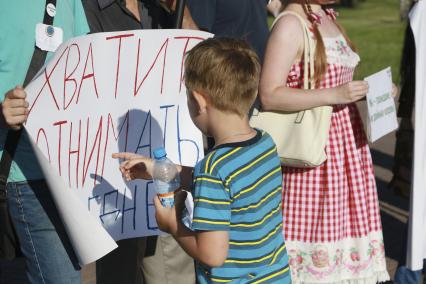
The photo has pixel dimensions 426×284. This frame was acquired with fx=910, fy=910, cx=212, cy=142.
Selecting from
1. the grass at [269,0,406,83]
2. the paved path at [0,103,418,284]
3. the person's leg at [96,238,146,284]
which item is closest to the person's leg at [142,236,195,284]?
the person's leg at [96,238,146,284]

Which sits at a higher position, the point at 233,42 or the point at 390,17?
the point at 233,42

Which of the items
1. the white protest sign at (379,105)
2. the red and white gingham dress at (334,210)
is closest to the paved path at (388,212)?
the red and white gingham dress at (334,210)

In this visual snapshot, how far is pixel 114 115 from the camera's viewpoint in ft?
10.6

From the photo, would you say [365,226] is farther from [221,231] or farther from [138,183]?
[221,231]

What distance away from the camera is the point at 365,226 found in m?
3.76

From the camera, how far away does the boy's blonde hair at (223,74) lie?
8.36 feet

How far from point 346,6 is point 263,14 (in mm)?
29577

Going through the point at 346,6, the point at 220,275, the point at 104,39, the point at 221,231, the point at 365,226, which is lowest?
the point at 346,6

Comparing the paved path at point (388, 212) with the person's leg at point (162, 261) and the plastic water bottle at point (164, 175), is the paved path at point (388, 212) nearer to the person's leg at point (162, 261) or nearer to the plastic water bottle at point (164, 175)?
the person's leg at point (162, 261)

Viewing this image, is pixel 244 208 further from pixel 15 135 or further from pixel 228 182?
pixel 15 135

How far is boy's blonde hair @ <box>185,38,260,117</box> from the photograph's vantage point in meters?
2.55

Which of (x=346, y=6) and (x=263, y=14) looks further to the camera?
→ (x=346, y=6)

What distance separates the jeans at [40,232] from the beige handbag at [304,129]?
0.96 m

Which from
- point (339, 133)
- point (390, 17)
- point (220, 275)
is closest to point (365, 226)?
point (339, 133)
